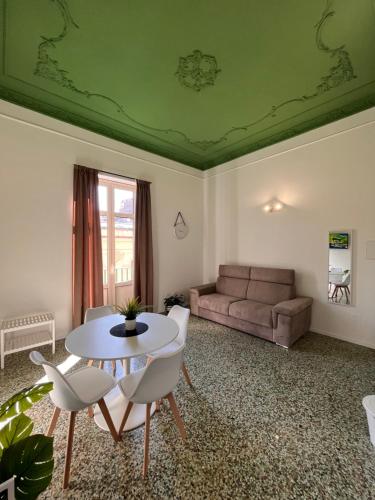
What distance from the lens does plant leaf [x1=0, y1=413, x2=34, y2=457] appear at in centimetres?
85

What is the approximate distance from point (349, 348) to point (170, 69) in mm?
4119

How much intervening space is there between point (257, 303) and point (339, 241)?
1.53 m

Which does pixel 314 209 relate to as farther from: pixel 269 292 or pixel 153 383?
pixel 153 383

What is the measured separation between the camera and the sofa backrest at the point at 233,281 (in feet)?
13.2

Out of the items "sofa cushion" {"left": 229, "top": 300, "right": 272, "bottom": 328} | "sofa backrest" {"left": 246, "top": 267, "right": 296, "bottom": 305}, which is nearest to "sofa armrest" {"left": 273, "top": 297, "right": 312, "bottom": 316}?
"sofa cushion" {"left": 229, "top": 300, "right": 272, "bottom": 328}

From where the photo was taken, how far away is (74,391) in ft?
4.26

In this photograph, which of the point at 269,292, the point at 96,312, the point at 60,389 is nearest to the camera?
the point at 60,389

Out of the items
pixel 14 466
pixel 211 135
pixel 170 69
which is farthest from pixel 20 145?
pixel 14 466

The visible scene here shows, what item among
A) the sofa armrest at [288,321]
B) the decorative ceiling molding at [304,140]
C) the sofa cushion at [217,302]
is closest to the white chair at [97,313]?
the sofa cushion at [217,302]

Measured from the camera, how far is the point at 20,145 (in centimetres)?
279

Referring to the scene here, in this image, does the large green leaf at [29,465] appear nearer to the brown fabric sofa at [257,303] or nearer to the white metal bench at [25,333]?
the white metal bench at [25,333]

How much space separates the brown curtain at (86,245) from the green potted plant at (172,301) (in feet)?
4.31

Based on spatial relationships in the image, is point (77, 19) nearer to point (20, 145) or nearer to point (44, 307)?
point (20, 145)

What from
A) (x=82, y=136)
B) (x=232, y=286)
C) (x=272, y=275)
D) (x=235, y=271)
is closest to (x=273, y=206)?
(x=272, y=275)
